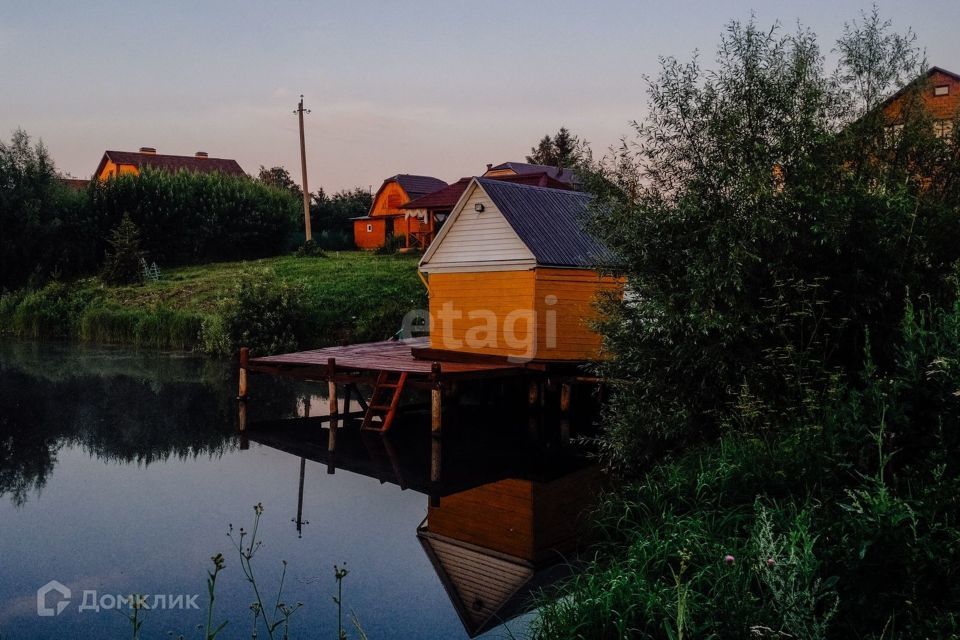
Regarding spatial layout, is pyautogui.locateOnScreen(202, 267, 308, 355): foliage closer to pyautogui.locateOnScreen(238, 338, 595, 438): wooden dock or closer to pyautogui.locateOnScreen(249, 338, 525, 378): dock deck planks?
pyautogui.locateOnScreen(249, 338, 525, 378): dock deck planks

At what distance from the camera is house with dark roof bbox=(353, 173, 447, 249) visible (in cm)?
5056

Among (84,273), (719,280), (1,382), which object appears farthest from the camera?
(84,273)

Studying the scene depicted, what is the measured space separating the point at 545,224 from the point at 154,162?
53460 mm

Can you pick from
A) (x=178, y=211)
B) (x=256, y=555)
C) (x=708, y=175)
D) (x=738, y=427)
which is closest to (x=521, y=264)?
(x=708, y=175)

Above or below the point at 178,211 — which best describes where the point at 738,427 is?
below

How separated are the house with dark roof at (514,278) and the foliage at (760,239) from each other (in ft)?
15.7

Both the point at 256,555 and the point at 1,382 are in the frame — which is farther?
the point at 1,382

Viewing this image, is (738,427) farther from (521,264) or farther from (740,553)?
(521,264)

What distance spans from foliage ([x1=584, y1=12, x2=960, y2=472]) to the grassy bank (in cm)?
1699

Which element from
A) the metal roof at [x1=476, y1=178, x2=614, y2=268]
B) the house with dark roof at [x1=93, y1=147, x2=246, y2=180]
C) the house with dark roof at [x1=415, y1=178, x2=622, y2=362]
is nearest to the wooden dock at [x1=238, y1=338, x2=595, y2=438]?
the house with dark roof at [x1=415, y1=178, x2=622, y2=362]

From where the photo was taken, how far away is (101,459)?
51.6 ft

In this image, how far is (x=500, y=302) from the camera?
1688 centimetres

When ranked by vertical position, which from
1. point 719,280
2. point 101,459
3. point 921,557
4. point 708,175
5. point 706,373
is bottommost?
point 101,459

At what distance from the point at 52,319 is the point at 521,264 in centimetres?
2986
